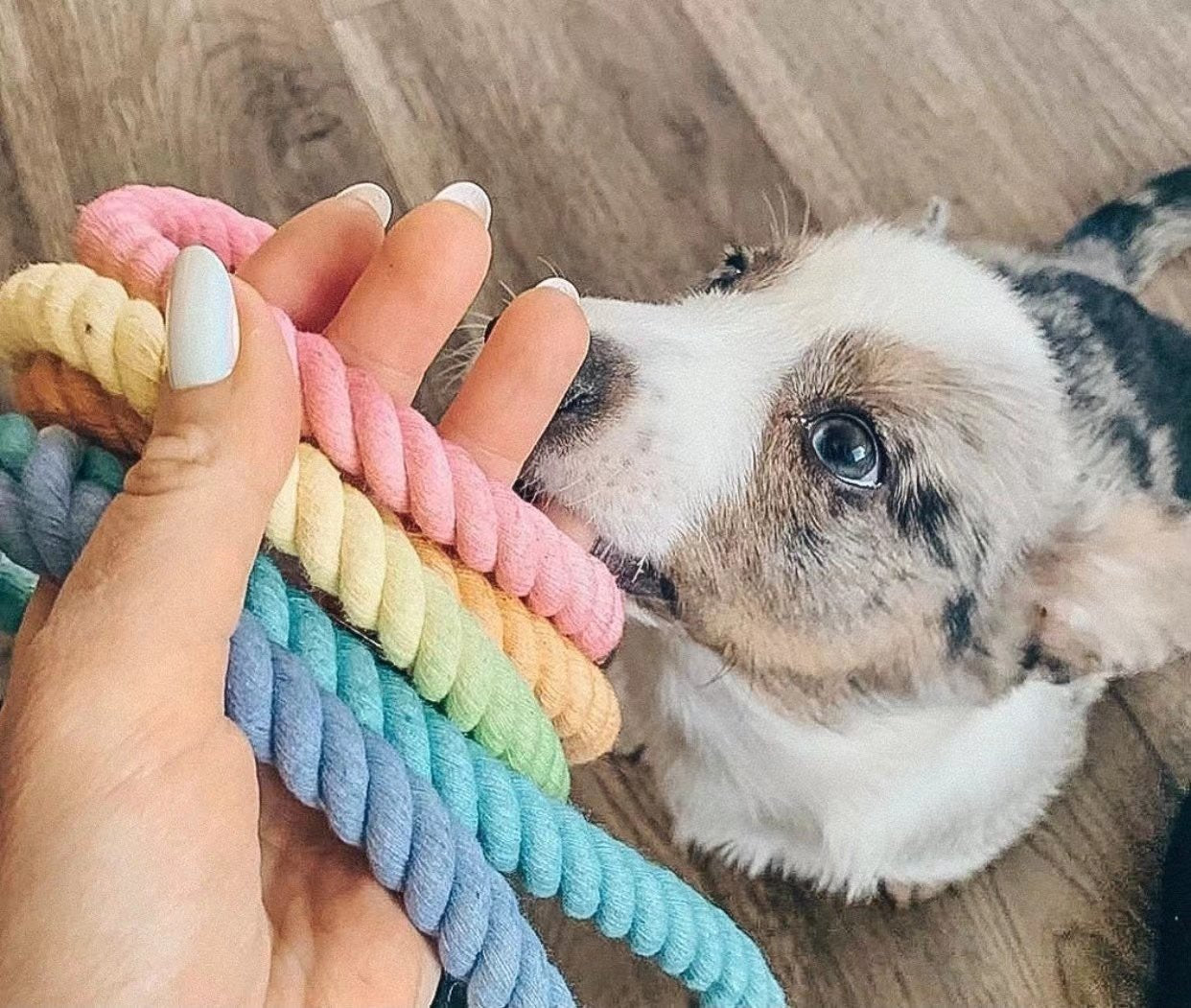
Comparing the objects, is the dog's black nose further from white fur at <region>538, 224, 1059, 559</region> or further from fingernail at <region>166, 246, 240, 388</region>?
fingernail at <region>166, 246, 240, 388</region>

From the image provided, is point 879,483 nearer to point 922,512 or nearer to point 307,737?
point 922,512

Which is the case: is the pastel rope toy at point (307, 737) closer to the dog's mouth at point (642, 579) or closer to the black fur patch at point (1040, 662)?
the dog's mouth at point (642, 579)

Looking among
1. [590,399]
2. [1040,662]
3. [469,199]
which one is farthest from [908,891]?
[469,199]

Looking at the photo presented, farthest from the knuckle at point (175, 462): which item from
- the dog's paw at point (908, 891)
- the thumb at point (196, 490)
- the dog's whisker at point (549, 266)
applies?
the dog's whisker at point (549, 266)

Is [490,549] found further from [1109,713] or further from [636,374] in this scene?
[1109,713]

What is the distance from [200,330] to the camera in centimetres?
76

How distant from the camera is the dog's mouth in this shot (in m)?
1.25

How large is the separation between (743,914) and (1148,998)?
528 millimetres

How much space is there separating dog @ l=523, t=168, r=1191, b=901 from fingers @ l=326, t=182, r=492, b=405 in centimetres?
27

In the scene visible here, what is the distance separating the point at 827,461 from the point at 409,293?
0.49 m

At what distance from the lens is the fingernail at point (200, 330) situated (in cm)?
75

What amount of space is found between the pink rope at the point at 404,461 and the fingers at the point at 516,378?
10cm

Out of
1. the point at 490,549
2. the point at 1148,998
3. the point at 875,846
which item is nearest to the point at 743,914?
the point at 875,846

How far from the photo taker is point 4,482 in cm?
78
